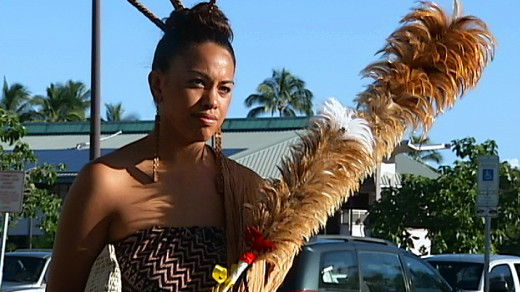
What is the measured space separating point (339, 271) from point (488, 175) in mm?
7740

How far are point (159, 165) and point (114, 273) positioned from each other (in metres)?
0.32

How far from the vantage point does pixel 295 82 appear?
69.2m

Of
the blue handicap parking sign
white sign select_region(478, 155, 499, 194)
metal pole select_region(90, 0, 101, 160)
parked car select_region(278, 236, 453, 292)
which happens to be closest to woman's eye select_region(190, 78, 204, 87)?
parked car select_region(278, 236, 453, 292)

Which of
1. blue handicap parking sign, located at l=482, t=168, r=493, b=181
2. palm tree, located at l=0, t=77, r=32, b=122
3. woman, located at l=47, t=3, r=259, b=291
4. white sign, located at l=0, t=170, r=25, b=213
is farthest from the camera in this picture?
palm tree, located at l=0, t=77, r=32, b=122

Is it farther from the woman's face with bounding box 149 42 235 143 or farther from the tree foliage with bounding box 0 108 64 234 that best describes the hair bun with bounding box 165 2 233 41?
the tree foliage with bounding box 0 108 64 234

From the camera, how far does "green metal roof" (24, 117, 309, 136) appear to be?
44688 millimetres

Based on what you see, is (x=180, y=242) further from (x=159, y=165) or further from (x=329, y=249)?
(x=329, y=249)

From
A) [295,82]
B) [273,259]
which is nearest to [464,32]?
[273,259]

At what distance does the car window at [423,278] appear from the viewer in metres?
10.4

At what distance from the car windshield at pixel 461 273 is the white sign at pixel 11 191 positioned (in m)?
6.42

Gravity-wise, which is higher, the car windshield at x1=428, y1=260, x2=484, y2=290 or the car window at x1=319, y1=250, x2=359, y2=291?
the car window at x1=319, y1=250, x2=359, y2=291

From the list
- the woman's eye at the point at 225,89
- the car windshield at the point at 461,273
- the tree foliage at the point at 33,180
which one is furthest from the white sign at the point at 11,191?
the woman's eye at the point at 225,89

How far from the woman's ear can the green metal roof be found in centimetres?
3823

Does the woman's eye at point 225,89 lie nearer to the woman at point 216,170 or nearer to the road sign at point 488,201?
the woman at point 216,170
